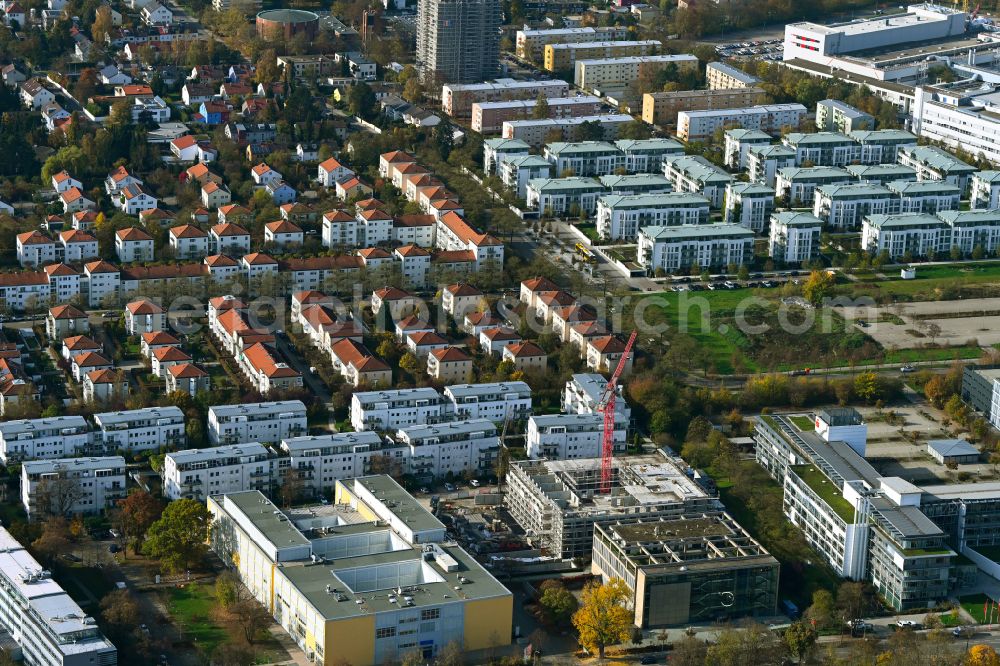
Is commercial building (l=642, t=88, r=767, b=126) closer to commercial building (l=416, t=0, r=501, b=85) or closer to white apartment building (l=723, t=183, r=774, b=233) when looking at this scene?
commercial building (l=416, t=0, r=501, b=85)

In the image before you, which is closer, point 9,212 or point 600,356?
point 600,356

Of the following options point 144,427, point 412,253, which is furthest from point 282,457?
point 412,253

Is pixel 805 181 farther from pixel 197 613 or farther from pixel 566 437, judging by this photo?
pixel 197 613

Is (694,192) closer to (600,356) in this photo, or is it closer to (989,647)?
(600,356)

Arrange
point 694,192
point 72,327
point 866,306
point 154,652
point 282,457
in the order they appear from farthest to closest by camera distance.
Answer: point 694,192 → point 866,306 → point 72,327 → point 282,457 → point 154,652

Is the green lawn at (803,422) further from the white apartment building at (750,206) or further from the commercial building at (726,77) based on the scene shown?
the commercial building at (726,77)

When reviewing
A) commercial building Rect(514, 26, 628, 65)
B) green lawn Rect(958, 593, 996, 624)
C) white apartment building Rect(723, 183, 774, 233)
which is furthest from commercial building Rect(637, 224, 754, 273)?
commercial building Rect(514, 26, 628, 65)

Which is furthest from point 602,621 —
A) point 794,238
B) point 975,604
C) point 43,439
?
point 794,238
